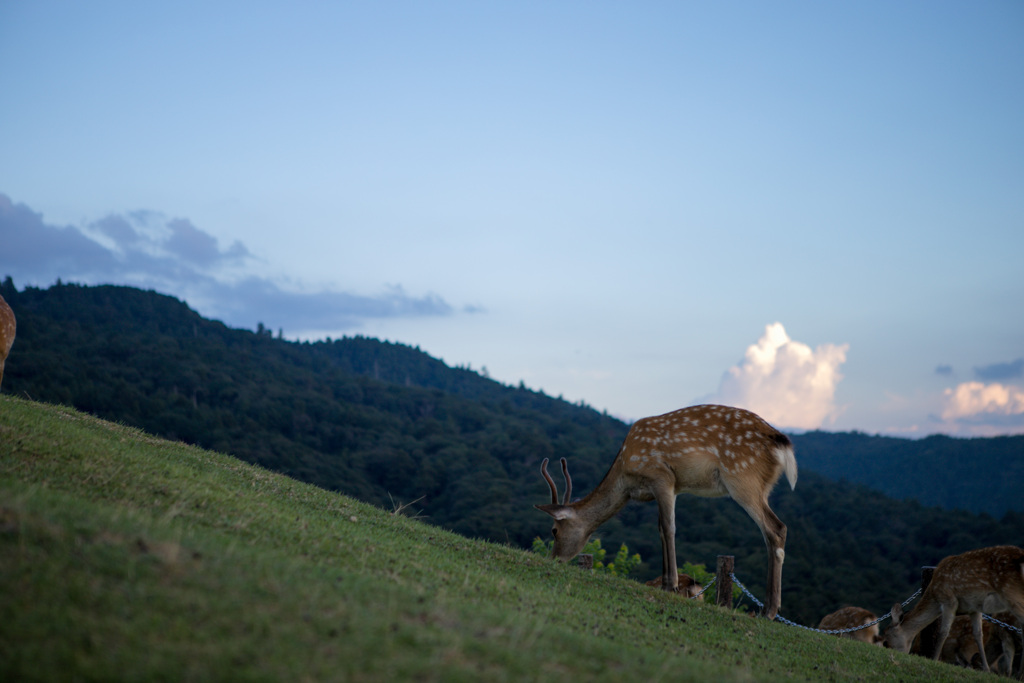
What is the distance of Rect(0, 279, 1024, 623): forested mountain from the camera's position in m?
42.8

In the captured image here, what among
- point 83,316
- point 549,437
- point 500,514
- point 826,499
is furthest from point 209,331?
point 826,499

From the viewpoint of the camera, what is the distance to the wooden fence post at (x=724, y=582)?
32.4ft

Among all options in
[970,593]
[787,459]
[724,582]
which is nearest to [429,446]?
[724,582]

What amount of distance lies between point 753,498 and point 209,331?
97.5 metres

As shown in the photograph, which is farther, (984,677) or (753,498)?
(753,498)

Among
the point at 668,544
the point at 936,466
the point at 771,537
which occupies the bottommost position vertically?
the point at 668,544

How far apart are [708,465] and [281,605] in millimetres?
7031

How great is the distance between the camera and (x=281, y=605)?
333cm

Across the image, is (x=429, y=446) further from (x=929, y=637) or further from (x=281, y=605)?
(x=281, y=605)

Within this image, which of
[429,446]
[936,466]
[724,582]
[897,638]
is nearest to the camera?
[724,582]

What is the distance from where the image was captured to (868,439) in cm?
9381

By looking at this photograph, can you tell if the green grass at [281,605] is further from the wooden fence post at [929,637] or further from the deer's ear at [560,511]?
the wooden fence post at [929,637]

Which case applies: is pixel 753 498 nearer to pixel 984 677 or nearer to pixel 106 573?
pixel 984 677

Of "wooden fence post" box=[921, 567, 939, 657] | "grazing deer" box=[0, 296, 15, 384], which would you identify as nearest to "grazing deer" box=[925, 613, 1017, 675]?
"wooden fence post" box=[921, 567, 939, 657]
